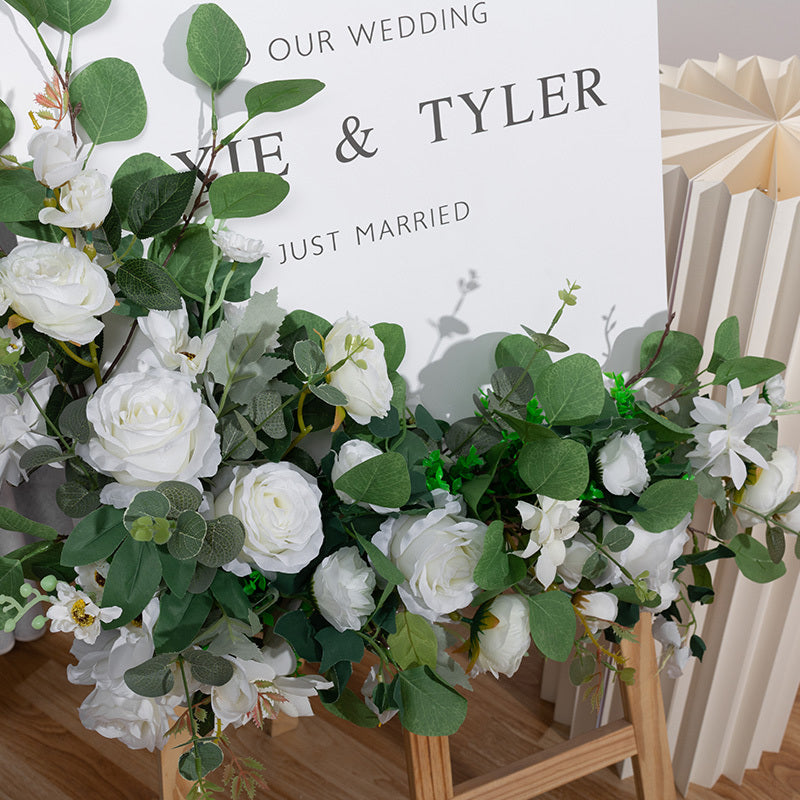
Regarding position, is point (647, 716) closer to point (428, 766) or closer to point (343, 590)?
point (428, 766)

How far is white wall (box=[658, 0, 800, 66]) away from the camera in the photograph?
4.86 feet

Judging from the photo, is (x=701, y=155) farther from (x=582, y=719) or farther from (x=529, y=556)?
(x=582, y=719)

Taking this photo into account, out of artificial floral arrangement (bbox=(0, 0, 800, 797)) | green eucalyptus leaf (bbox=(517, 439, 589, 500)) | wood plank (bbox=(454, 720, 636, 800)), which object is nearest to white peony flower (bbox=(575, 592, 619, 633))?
artificial floral arrangement (bbox=(0, 0, 800, 797))

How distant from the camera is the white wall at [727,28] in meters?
1.48

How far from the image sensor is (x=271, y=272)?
67 centimetres

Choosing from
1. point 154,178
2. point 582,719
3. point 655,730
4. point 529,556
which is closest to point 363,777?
point 582,719

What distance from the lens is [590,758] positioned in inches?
35.6

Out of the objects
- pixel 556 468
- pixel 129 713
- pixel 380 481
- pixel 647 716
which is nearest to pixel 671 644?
pixel 647 716

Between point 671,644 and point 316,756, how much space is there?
65 centimetres

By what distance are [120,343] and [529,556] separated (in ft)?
1.22

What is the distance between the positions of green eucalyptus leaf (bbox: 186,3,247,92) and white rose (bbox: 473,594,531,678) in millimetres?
468

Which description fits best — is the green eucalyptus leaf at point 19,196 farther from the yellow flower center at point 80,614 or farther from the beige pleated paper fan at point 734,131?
the beige pleated paper fan at point 734,131

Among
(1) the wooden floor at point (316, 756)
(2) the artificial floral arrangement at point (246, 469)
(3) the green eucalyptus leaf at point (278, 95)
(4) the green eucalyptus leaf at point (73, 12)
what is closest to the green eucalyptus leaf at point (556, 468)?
(2) the artificial floral arrangement at point (246, 469)

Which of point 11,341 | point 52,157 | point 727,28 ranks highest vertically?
point 52,157
